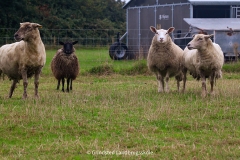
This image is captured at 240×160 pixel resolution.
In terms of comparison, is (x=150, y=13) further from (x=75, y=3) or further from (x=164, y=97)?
(x=75, y=3)

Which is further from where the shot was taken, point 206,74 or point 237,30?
point 237,30

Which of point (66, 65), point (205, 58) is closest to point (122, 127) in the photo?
point (205, 58)

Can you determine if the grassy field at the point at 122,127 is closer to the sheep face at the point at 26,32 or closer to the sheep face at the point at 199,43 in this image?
the sheep face at the point at 199,43

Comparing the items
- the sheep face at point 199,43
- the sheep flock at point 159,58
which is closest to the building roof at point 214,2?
the sheep flock at point 159,58

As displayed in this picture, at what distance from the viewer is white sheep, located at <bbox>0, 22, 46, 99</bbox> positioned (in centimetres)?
1210

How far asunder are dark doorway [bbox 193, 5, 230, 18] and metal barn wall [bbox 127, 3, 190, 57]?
2.35ft

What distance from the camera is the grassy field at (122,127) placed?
22.6 feet

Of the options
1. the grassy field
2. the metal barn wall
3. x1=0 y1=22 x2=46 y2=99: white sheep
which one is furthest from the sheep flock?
the metal barn wall

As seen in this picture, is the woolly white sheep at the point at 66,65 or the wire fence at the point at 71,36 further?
the wire fence at the point at 71,36

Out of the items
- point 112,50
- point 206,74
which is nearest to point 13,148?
point 206,74

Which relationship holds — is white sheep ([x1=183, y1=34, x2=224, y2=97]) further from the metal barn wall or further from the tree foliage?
the tree foliage

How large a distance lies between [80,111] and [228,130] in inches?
A: 115

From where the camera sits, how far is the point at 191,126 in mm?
8344

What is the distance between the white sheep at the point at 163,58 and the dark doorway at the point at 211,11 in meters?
13.0
